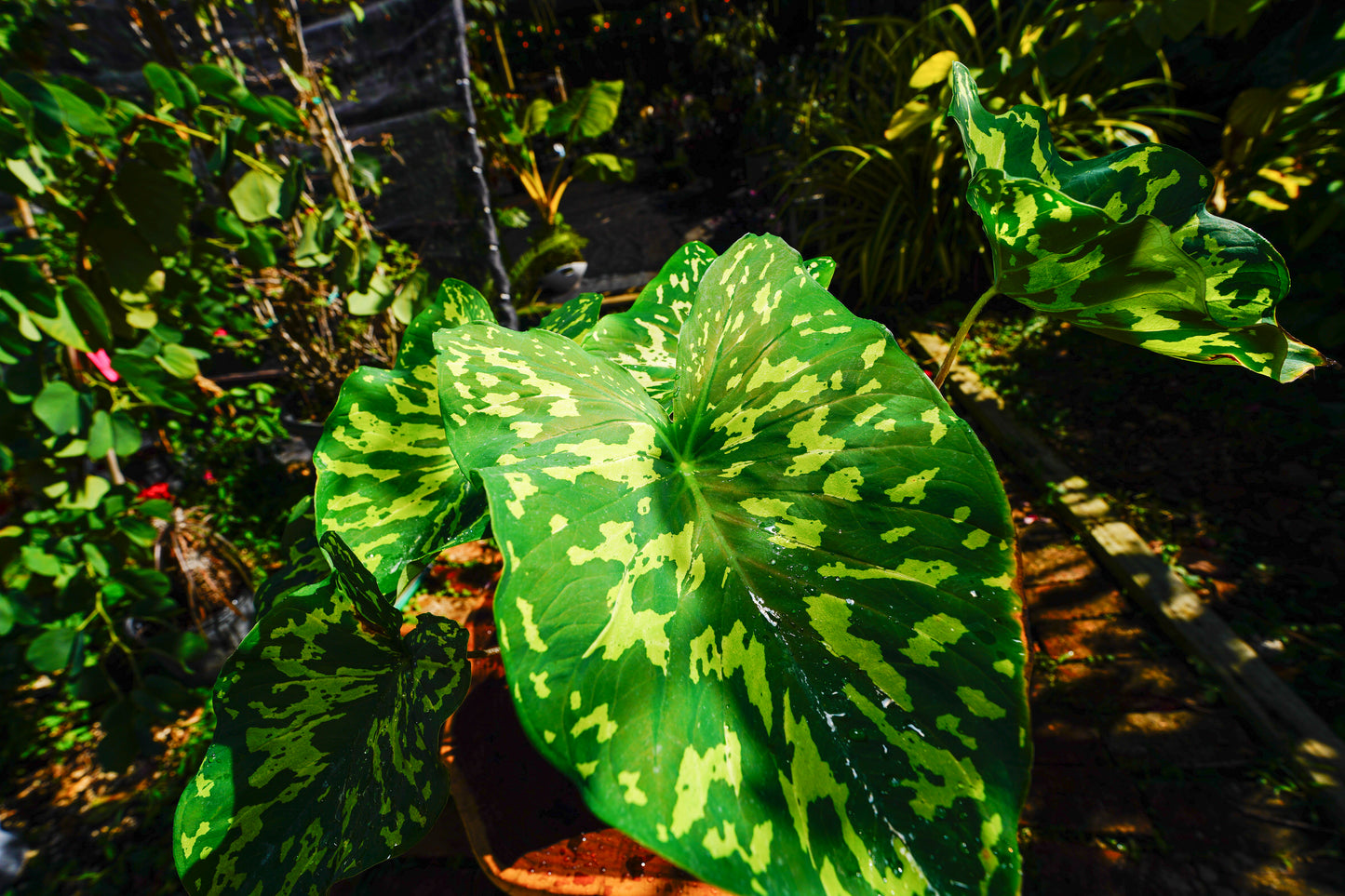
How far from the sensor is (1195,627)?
1423 mm

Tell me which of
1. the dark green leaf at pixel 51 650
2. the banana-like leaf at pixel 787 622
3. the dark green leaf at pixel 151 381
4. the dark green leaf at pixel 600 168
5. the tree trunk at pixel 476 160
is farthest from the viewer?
the dark green leaf at pixel 600 168

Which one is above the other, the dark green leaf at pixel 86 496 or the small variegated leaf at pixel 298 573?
the small variegated leaf at pixel 298 573

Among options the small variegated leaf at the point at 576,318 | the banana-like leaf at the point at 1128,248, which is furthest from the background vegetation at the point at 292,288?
the banana-like leaf at the point at 1128,248

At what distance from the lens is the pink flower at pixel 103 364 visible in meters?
1.17

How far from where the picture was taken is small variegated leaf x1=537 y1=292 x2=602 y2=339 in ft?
3.15

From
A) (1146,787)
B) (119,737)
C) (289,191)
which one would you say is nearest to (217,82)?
(289,191)

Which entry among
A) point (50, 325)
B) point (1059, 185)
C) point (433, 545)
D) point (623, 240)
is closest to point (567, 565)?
point (433, 545)

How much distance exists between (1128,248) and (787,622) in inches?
16.7

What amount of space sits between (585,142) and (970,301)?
506 cm

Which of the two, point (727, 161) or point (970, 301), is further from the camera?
point (727, 161)

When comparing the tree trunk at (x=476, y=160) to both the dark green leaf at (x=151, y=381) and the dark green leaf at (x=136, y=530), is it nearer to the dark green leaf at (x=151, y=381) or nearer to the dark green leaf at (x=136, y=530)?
the dark green leaf at (x=151, y=381)

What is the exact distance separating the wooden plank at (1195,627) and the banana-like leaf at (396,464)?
1681mm

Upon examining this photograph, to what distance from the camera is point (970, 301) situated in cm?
289

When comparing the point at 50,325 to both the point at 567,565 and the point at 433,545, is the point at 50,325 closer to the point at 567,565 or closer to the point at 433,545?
the point at 433,545
